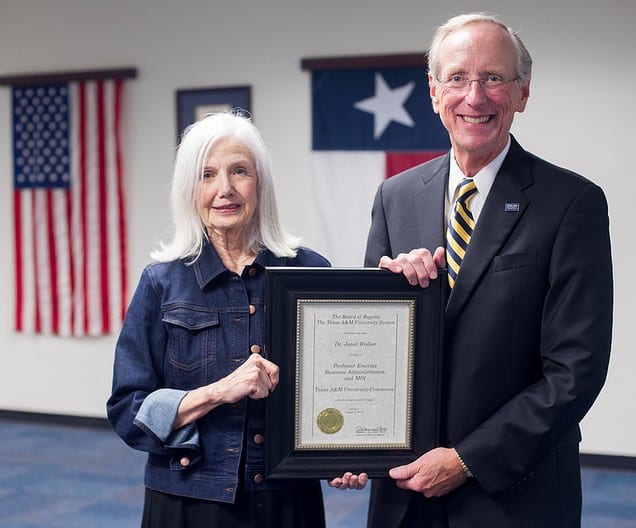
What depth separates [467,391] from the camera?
177cm

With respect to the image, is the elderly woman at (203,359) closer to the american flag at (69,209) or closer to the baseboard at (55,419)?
the american flag at (69,209)

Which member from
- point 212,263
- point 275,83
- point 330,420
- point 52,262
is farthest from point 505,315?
point 52,262

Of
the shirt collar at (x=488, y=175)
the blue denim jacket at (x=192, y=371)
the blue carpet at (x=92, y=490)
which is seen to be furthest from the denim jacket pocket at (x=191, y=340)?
the blue carpet at (x=92, y=490)

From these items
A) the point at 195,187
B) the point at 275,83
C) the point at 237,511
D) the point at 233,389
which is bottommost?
the point at 237,511

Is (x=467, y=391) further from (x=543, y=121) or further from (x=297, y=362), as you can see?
(x=543, y=121)

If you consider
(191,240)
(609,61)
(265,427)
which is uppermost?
(609,61)

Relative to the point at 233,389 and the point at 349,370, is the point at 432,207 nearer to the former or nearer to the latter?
the point at 349,370

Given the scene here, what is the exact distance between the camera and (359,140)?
5301 millimetres

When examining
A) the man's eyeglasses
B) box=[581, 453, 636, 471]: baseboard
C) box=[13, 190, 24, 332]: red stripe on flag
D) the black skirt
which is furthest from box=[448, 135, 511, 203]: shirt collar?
box=[13, 190, 24, 332]: red stripe on flag

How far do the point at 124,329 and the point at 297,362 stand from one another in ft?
1.27

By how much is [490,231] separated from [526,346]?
24 centimetres

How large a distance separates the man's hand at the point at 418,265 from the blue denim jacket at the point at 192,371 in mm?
317

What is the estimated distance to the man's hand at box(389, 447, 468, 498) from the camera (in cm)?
173

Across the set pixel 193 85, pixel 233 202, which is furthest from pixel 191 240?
pixel 193 85
